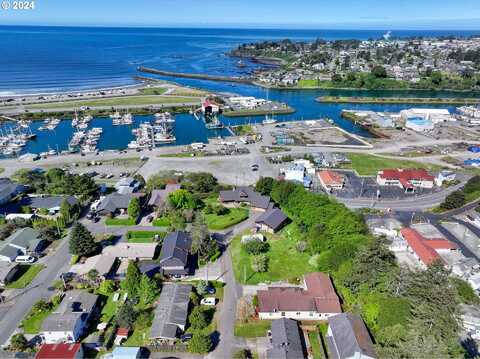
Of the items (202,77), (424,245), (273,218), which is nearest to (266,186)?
(273,218)

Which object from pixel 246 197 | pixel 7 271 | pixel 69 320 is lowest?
pixel 7 271

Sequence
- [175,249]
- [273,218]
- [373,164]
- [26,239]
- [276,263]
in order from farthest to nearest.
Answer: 1. [373,164]
2. [273,218]
3. [26,239]
4. [276,263]
5. [175,249]

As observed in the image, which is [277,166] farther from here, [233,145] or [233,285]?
[233,285]

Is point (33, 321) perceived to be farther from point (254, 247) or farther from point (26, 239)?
point (254, 247)

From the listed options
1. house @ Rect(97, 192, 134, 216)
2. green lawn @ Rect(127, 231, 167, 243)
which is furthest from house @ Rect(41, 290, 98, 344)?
house @ Rect(97, 192, 134, 216)

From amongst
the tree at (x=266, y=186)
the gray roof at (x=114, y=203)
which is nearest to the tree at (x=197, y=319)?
the gray roof at (x=114, y=203)

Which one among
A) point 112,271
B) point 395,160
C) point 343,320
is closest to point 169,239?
point 112,271

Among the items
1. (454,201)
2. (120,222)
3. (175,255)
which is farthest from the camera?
(454,201)
